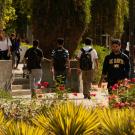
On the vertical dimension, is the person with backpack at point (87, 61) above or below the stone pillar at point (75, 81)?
above

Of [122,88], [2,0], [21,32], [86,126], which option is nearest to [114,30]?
[2,0]

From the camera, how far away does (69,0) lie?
20.6 meters

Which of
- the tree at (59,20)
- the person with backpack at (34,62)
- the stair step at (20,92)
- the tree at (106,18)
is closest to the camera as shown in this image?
the person with backpack at (34,62)

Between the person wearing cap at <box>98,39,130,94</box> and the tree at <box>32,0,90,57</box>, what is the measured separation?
28.3 feet

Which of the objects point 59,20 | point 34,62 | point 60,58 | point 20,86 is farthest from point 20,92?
point 59,20

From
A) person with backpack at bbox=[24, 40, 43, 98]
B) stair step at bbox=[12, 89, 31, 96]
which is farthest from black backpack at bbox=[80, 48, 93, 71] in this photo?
stair step at bbox=[12, 89, 31, 96]

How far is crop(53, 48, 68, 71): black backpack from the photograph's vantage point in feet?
52.7

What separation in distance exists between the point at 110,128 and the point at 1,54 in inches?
520

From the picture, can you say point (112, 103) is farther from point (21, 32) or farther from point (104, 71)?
point (21, 32)

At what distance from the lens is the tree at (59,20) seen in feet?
67.8

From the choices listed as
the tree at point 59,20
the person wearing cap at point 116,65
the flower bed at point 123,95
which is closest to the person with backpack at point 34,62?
the person wearing cap at point 116,65

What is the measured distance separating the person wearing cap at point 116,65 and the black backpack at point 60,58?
3.90 meters

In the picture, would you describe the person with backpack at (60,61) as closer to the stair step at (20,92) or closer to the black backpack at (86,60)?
the black backpack at (86,60)

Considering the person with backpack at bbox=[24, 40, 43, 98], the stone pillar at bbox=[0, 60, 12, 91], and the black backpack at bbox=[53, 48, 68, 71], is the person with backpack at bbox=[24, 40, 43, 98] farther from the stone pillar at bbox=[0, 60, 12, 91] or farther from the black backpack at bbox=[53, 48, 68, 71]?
the stone pillar at bbox=[0, 60, 12, 91]
